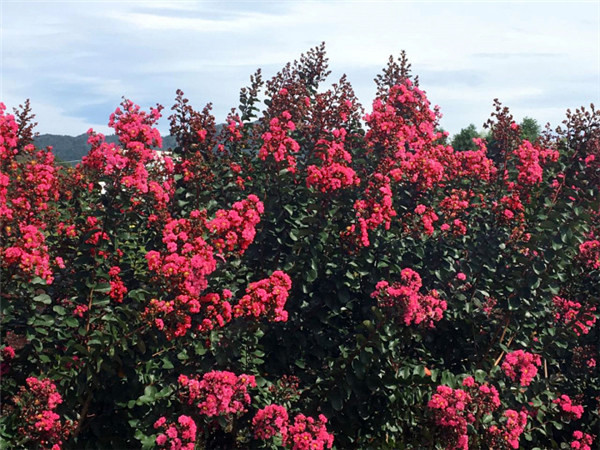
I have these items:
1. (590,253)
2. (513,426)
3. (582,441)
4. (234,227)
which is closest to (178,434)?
(234,227)

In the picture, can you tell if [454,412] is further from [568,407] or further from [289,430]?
[568,407]

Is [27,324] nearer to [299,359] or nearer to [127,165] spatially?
[127,165]

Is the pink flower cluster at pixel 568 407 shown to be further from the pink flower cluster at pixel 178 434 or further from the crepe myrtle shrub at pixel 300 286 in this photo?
the pink flower cluster at pixel 178 434

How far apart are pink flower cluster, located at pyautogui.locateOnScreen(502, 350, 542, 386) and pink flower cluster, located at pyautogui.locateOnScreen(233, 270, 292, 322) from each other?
2.24m

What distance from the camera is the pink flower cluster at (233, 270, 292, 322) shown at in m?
4.81

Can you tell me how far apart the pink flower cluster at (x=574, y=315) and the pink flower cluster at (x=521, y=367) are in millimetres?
951

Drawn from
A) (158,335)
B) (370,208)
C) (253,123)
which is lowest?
(158,335)

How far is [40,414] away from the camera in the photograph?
15.9ft

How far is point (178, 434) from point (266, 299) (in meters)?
1.16

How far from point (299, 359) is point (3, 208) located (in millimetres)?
2815

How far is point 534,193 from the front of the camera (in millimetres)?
6844

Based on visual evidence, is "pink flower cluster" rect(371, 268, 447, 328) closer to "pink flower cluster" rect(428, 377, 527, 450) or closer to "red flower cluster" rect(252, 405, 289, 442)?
"pink flower cluster" rect(428, 377, 527, 450)

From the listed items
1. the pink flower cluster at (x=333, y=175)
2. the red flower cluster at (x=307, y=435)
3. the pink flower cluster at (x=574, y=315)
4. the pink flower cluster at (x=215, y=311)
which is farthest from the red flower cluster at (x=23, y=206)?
the pink flower cluster at (x=574, y=315)

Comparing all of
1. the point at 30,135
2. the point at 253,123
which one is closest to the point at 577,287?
the point at 253,123
